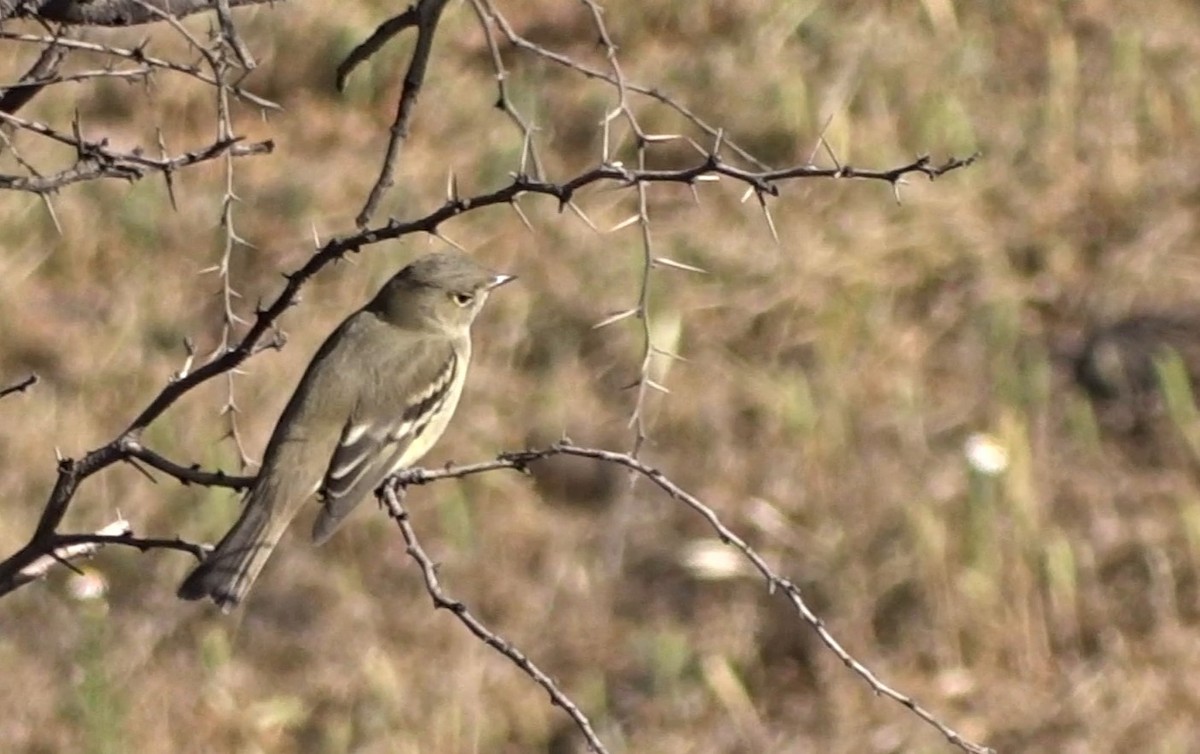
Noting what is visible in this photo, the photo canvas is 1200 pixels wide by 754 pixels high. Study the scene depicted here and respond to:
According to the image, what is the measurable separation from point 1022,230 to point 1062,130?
725 mm

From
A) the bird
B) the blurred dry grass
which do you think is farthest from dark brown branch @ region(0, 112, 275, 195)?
the bird

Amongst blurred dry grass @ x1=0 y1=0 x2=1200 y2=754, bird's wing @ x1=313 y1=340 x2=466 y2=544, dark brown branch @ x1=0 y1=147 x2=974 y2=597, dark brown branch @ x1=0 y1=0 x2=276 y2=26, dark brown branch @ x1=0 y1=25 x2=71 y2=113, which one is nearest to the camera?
dark brown branch @ x1=0 y1=147 x2=974 y2=597

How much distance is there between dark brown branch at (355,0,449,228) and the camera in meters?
3.43

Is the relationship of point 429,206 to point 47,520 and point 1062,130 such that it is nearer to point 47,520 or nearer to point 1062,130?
point 1062,130

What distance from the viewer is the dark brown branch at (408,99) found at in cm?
343

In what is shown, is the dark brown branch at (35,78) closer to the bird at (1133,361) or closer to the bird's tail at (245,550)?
the bird's tail at (245,550)

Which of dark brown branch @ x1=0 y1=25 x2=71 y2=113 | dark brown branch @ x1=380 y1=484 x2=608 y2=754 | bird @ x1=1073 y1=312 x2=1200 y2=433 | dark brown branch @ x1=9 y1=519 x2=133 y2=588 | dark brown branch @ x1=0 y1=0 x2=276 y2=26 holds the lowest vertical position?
dark brown branch @ x1=380 y1=484 x2=608 y2=754

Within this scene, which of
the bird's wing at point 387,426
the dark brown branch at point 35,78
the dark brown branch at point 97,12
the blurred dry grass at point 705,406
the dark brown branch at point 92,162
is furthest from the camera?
the blurred dry grass at point 705,406

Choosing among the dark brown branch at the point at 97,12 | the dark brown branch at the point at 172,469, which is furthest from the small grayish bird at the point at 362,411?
the dark brown branch at the point at 97,12

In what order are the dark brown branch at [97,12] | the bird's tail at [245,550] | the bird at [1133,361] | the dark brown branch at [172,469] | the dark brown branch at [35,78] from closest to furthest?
the dark brown branch at [172,469] < the dark brown branch at [35,78] < the dark brown branch at [97,12] < the bird's tail at [245,550] < the bird at [1133,361]

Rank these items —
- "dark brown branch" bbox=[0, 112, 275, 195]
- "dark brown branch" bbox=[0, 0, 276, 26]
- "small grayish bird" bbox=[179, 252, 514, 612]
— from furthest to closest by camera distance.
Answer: "small grayish bird" bbox=[179, 252, 514, 612], "dark brown branch" bbox=[0, 0, 276, 26], "dark brown branch" bbox=[0, 112, 275, 195]

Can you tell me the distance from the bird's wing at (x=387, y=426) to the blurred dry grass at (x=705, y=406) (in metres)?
1.59

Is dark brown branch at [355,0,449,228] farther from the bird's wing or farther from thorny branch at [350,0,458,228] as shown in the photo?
the bird's wing

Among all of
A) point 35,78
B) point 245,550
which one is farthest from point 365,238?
point 245,550
